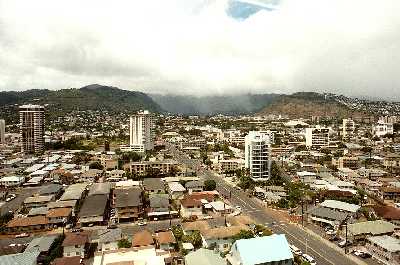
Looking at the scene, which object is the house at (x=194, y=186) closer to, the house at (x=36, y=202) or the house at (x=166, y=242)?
the house at (x=36, y=202)

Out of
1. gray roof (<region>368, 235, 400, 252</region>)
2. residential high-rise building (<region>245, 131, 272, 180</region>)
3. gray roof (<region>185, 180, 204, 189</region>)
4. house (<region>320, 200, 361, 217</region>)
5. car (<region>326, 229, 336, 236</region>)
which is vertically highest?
residential high-rise building (<region>245, 131, 272, 180</region>)

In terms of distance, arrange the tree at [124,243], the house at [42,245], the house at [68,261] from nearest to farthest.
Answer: the house at [68,261] < the house at [42,245] < the tree at [124,243]

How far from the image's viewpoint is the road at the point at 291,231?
30141mm

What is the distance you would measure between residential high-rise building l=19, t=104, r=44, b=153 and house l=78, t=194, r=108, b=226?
57.1 meters

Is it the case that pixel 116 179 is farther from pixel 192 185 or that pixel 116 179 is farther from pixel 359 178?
pixel 359 178

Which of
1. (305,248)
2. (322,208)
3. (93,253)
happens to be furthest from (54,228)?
(322,208)

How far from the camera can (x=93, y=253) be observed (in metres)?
32.1

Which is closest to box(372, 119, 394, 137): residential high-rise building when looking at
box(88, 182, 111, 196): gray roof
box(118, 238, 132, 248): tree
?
box(88, 182, 111, 196): gray roof

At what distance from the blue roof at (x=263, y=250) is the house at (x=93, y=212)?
1873 centimetres

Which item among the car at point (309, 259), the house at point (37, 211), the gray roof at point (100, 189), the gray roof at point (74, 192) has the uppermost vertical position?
the gray roof at point (100, 189)

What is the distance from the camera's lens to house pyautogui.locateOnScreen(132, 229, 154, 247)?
3153 cm

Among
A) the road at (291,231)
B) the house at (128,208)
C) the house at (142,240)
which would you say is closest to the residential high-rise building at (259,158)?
the road at (291,231)

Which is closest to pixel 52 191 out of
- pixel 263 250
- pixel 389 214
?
pixel 263 250

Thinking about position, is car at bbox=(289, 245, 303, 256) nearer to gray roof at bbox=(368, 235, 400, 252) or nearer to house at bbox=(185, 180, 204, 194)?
gray roof at bbox=(368, 235, 400, 252)
